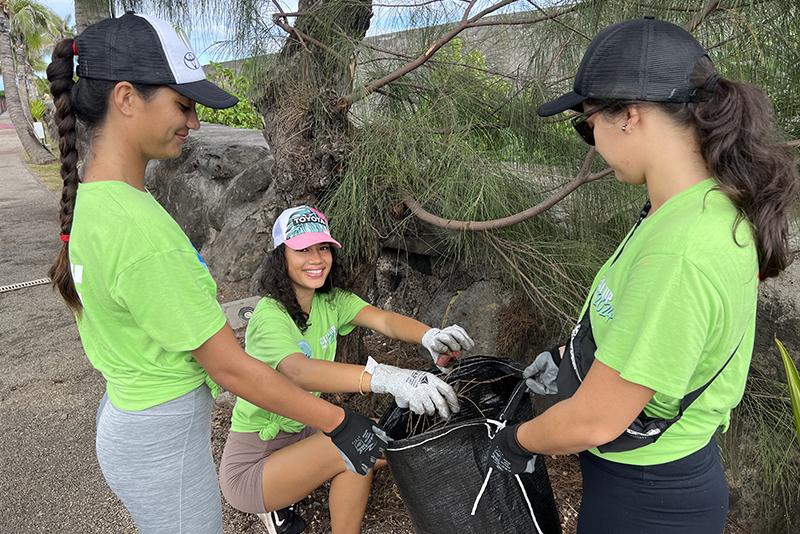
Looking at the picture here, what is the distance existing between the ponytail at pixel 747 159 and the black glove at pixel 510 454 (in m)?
0.55

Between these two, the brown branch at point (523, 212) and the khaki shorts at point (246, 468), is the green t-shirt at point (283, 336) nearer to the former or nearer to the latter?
the khaki shorts at point (246, 468)

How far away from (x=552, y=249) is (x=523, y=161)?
1.22ft

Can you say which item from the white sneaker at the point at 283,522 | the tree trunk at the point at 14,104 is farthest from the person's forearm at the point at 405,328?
the tree trunk at the point at 14,104

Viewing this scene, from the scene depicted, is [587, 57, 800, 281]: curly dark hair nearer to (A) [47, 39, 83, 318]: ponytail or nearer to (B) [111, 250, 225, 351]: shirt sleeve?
(B) [111, 250, 225, 351]: shirt sleeve

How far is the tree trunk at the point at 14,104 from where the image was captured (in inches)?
427

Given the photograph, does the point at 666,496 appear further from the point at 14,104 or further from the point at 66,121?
the point at 14,104

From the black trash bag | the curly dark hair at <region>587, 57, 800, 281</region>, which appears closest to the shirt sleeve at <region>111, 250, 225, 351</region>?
the black trash bag

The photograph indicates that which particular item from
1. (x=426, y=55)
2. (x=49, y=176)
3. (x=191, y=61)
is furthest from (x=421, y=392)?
(x=49, y=176)

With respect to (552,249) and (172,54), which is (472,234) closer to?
(552,249)

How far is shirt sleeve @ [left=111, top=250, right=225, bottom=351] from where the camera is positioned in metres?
0.99

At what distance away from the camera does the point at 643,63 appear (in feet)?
2.94

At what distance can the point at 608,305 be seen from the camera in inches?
38.6

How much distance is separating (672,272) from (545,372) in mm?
604

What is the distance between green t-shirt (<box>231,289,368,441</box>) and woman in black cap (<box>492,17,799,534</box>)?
0.86m
